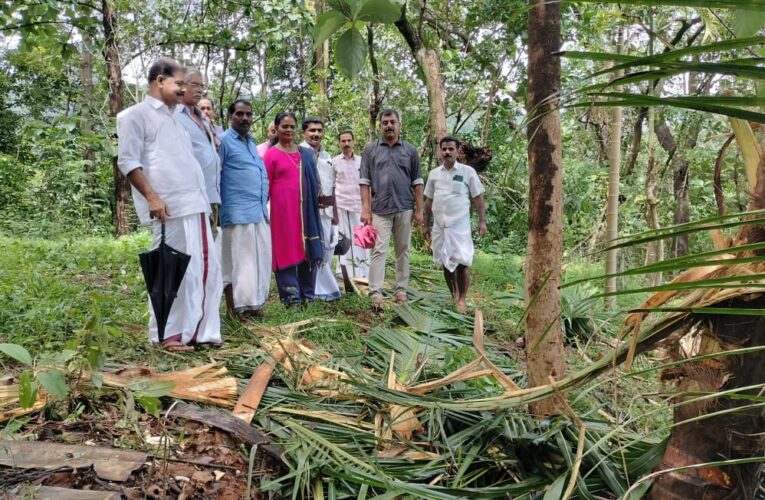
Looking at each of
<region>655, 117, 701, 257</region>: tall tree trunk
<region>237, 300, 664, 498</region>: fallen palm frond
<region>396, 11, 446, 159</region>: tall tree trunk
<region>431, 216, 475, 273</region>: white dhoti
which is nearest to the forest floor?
<region>237, 300, 664, 498</region>: fallen palm frond

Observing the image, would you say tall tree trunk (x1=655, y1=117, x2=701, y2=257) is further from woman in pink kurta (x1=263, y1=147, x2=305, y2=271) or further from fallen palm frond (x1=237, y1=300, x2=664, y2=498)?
fallen palm frond (x1=237, y1=300, x2=664, y2=498)

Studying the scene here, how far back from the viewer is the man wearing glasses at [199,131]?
3654 mm

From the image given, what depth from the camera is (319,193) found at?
5.15 m

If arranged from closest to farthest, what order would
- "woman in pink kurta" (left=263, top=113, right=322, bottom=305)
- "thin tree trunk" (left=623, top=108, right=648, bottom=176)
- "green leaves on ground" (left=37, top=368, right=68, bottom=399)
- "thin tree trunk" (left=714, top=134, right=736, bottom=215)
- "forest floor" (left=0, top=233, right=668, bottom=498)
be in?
"thin tree trunk" (left=714, top=134, right=736, bottom=215) → "green leaves on ground" (left=37, top=368, right=68, bottom=399) → "forest floor" (left=0, top=233, right=668, bottom=498) → "woman in pink kurta" (left=263, top=113, right=322, bottom=305) → "thin tree trunk" (left=623, top=108, right=648, bottom=176)

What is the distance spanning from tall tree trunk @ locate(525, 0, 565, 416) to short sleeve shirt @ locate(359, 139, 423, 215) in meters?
3.01

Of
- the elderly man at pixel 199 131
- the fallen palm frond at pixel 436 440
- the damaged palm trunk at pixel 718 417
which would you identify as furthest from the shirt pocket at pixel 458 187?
the damaged palm trunk at pixel 718 417

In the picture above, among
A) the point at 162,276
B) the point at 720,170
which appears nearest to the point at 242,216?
the point at 162,276

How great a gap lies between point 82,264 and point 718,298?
594 centimetres

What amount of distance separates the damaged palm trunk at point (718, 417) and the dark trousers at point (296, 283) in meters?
→ 3.74

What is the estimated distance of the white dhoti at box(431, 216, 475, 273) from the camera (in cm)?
510

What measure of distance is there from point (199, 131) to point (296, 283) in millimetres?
1610

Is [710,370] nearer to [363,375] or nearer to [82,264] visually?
[363,375]

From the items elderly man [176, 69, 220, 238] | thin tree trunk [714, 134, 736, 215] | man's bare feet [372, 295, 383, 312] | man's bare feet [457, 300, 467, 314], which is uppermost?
elderly man [176, 69, 220, 238]

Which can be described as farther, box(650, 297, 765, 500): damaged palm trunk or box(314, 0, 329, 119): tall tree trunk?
box(314, 0, 329, 119): tall tree trunk
